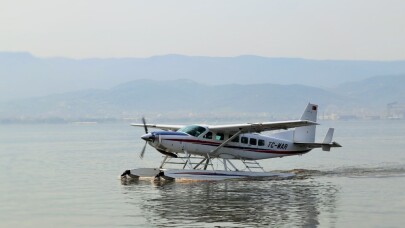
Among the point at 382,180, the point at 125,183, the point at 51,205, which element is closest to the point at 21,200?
the point at 51,205

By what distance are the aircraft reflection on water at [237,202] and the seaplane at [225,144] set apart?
780 mm

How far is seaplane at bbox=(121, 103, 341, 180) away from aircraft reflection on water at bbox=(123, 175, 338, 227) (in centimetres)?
78

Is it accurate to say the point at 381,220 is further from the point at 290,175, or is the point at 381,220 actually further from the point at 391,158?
the point at 391,158

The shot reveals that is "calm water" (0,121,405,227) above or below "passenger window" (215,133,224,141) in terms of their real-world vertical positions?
below

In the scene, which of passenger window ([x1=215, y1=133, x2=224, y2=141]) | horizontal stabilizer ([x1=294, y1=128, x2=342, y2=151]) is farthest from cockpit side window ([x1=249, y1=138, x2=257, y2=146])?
horizontal stabilizer ([x1=294, y1=128, x2=342, y2=151])

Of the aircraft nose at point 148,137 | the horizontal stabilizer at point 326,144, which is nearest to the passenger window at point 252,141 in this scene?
the horizontal stabilizer at point 326,144

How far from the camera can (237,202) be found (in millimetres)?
24844

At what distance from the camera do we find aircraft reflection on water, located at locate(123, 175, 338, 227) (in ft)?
67.9

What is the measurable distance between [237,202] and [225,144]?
28.3ft

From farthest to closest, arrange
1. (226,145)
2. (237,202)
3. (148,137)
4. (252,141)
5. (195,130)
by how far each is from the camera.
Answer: (252,141)
(226,145)
(195,130)
(148,137)
(237,202)

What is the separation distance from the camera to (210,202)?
24969 mm

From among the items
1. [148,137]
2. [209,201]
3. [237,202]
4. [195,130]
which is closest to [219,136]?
[195,130]

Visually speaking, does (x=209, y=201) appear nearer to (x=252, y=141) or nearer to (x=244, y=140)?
(x=244, y=140)

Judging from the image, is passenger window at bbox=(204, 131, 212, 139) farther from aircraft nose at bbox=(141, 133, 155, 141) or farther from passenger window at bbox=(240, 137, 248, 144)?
aircraft nose at bbox=(141, 133, 155, 141)
